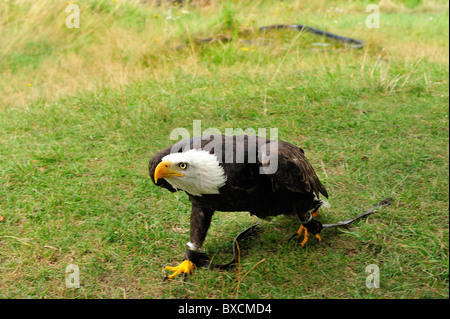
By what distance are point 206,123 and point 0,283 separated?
262 centimetres

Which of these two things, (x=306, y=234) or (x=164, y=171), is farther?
(x=306, y=234)

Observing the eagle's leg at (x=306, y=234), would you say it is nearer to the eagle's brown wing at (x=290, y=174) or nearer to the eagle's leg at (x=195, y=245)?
the eagle's brown wing at (x=290, y=174)

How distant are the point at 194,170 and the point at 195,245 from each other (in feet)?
2.24

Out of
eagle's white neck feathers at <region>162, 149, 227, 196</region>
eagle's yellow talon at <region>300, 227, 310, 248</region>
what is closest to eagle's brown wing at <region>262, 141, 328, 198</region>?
eagle's white neck feathers at <region>162, 149, 227, 196</region>

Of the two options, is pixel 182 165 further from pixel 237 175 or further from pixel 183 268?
pixel 183 268

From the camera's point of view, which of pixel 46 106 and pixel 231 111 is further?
pixel 46 106

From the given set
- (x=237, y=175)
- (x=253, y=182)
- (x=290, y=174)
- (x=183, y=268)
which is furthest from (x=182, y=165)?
(x=183, y=268)

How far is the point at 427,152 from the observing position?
3.88 m

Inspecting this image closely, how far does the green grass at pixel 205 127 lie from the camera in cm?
273

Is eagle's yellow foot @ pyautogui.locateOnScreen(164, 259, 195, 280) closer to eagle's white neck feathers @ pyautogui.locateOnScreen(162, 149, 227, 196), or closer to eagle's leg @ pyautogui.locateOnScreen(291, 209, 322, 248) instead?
eagle's white neck feathers @ pyautogui.locateOnScreen(162, 149, 227, 196)

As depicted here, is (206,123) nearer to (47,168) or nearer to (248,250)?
(47,168)

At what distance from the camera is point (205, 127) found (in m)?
4.62

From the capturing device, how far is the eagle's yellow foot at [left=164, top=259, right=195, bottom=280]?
2740mm

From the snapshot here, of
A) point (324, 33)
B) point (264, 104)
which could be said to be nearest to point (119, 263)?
point (264, 104)
